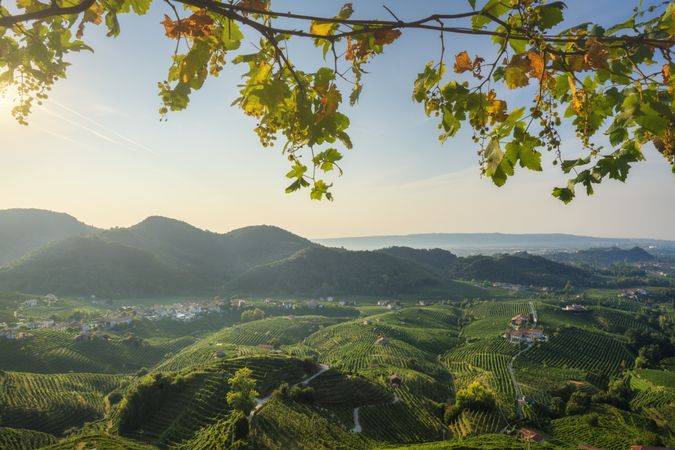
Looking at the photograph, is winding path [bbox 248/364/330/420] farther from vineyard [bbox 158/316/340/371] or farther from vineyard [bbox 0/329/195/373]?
vineyard [bbox 0/329/195/373]

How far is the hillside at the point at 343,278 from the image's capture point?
16962cm

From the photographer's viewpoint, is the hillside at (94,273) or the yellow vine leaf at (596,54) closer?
the yellow vine leaf at (596,54)

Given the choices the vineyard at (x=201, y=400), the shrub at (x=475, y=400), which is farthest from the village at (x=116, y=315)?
the shrub at (x=475, y=400)

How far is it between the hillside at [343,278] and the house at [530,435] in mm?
115305

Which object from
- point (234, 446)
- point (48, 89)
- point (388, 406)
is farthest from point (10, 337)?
point (48, 89)

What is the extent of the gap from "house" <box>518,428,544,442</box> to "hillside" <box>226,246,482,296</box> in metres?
115

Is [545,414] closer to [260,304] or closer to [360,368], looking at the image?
[360,368]

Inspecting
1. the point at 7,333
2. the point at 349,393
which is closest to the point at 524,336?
the point at 349,393

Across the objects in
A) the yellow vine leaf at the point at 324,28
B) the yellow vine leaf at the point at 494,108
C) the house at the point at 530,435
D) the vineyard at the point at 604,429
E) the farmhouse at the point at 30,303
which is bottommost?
the vineyard at the point at 604,429

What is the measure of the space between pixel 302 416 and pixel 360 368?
26.1 metres

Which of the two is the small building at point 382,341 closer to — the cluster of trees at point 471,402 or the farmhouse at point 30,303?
the cluster of trees at point 471,402

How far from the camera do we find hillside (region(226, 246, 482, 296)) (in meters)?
170

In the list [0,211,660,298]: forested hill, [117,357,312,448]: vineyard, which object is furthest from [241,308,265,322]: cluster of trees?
[117,357,312,448]: vineyard

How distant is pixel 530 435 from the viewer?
1618 inches
